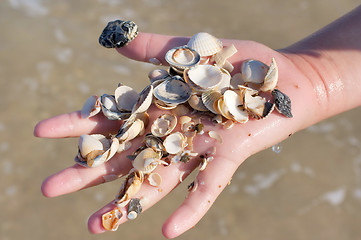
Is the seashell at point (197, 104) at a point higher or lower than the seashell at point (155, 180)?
higher

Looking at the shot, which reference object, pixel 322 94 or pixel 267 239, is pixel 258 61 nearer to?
pixel 322 94

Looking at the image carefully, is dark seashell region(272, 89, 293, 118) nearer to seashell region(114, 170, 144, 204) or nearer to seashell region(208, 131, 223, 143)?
seashell region(208, 131, 223, 143)

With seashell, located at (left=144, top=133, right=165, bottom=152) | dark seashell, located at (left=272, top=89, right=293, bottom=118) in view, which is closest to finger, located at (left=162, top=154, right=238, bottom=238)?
seashell, located at (left=144, top=133, right=165, bottom=152)

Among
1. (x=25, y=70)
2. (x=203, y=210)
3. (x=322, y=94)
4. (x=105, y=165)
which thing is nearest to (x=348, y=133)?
(x=322, y=94)

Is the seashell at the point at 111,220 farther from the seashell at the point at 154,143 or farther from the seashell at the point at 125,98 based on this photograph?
the seashell at the point at 125,98

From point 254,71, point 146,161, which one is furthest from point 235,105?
point 146,161

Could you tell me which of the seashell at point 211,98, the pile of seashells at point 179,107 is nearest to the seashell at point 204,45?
the pile of seashells at point 179,107

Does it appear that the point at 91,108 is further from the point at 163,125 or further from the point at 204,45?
the point at 204,45

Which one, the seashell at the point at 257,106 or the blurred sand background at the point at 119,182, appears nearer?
the seashell at the point at 257,106
